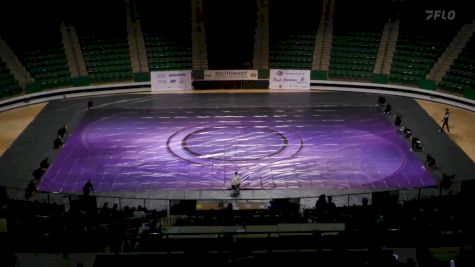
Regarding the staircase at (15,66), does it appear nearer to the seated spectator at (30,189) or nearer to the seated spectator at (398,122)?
the seated spectator at (30,189)

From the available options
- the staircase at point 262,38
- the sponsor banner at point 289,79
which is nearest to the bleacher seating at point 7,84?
the staircase at point 262,38

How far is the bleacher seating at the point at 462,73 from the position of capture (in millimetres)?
41938

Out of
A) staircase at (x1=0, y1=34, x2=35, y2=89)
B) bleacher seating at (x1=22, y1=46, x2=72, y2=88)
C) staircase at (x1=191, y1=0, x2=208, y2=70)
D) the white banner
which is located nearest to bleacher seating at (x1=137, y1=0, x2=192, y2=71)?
staircase at (x1=191, y1=0, x2=208, y2=70)

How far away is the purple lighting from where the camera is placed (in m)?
29.1

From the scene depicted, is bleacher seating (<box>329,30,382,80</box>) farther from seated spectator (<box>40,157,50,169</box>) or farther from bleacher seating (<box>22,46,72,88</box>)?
seated spectator (<box>40,157,50,169</box>)

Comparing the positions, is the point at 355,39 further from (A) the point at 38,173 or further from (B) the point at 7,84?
(A) the point at 38,173

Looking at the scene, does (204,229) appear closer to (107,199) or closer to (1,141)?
(107,199)

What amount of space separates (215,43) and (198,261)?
3543 centimetres

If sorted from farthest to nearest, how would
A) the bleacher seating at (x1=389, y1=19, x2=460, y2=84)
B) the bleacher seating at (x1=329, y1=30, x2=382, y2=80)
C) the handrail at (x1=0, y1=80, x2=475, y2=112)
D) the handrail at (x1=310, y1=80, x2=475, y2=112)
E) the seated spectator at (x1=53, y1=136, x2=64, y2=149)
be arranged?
the bleacher seating at (x1=329, y1=30, x2=382, y2=80) < the bleacher seating at (x1=389, y1=19, x2=460, y2=84) < the handrail at (x1=0, y1=80, x2=475, y2=112) < the handrail at (x1=310, y1=80, x2=475, y2=112) < the seated spectator at (x1=53, y1=136, x2=64, y2=149)

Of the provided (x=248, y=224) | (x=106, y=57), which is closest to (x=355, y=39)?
(x=106, y=57)

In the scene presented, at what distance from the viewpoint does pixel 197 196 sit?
27703 millimetres

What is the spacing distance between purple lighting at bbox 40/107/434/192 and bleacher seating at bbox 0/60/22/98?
7.28m

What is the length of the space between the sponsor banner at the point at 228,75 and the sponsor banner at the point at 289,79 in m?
1.54

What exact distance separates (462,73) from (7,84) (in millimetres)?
32139
